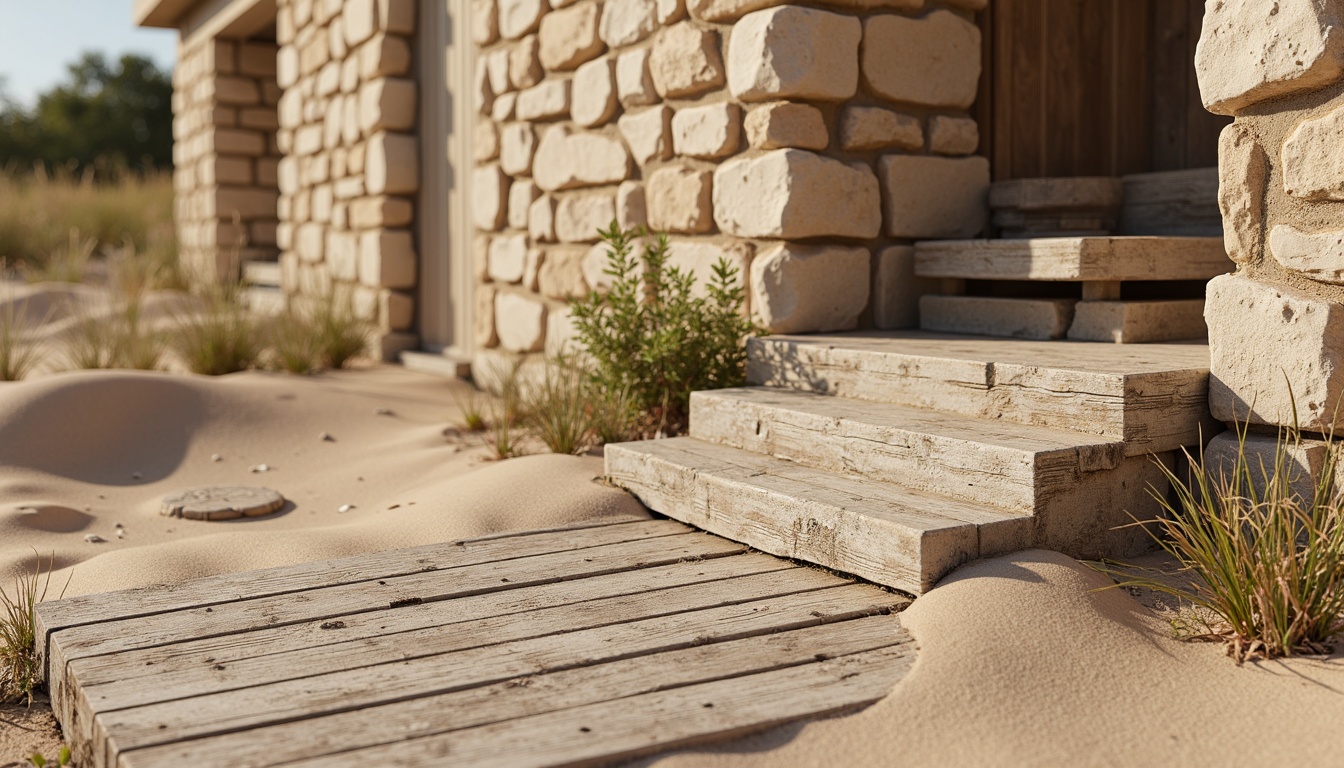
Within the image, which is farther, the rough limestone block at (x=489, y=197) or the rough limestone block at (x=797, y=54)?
the rough limestone block at (x=489, y=197)

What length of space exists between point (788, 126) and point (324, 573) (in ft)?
6.54

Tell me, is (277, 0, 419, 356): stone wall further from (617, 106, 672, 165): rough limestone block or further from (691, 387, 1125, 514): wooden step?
(691, 387, 1125, 514): wooden step

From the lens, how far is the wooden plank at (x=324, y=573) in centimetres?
248

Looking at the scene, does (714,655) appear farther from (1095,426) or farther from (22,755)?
(22,755)

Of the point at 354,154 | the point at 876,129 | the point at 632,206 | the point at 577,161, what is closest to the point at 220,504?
the point at 632,206

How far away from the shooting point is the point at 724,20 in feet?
12.9

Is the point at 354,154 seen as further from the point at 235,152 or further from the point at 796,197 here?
the point at 796,197

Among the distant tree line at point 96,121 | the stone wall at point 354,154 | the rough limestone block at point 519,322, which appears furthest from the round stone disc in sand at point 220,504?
the distant tree line at point 96,121

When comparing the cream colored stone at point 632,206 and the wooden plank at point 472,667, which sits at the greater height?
the cream colored stone at point 632,206

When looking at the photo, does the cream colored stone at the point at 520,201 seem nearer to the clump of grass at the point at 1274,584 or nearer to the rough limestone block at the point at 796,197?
the rough limestone block at the point at 796,197

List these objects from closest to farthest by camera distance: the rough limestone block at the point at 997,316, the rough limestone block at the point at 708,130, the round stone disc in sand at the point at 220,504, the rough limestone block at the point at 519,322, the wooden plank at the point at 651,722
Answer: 1. the wooden plank at the point at 651,722
2. the rough limestone block at the point at 997,316
3. the round stone disc in sand at the point at 220,504
4. the rough limestone block at the point at 708,130
5. the rough limestone block at the point at 519,322

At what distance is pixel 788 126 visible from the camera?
12.2 ft

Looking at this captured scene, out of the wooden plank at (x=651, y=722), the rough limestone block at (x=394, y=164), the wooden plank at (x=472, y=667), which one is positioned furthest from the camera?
the rough limestone block at (x=394, y=164)

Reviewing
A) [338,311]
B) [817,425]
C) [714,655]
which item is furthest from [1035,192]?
[338,311]
